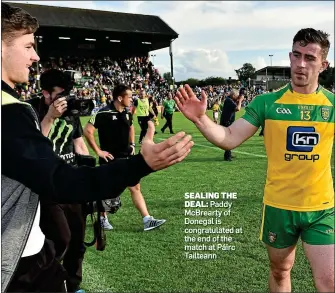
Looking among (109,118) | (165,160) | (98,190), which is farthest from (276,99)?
(109,118)

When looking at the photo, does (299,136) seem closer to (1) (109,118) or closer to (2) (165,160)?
(2) (165,160)

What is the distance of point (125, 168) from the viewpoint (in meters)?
1.53

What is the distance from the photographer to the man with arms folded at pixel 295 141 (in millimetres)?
2863

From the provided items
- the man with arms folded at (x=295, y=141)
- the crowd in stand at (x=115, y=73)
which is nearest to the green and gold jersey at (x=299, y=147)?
the man with arms folded at (x=295, y=141)

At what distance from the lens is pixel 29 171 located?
1.43 metres

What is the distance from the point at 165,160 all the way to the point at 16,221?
2.17 feet

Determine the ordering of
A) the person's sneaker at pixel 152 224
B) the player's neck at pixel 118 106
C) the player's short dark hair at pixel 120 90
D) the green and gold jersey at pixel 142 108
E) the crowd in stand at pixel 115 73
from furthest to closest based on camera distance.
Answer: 1. the crowd in stand at pixel 115 73
2. the green and gold jersey at pixel 142 108
3. the player's neck at pixel 118 106
4. the player's short dark hair at pixel 120 90
5. the person's sneaker at pixel 152 224

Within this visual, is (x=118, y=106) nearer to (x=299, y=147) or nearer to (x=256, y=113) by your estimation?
(x=256, y=113)

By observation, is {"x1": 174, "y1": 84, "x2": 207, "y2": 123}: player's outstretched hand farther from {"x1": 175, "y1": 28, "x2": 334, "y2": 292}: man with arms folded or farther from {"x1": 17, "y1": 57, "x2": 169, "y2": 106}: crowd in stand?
{"x1": 17, "y1": 57, "x2": 169, "y2": 106}: crowd in stand

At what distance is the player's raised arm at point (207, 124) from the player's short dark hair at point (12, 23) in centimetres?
127

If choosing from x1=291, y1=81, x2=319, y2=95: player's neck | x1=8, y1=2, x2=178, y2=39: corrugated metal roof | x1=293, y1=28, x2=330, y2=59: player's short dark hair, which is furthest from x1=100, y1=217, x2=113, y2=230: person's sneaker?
x1=8, y1=2, x2=178, y2=39: corrugated metal roof

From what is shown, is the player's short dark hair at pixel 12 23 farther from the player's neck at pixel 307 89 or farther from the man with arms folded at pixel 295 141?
the player's neck at pixel 307 89

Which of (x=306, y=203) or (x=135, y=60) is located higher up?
(x=135, y=60)

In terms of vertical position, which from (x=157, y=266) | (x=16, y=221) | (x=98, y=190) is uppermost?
(x=98, y=190)
